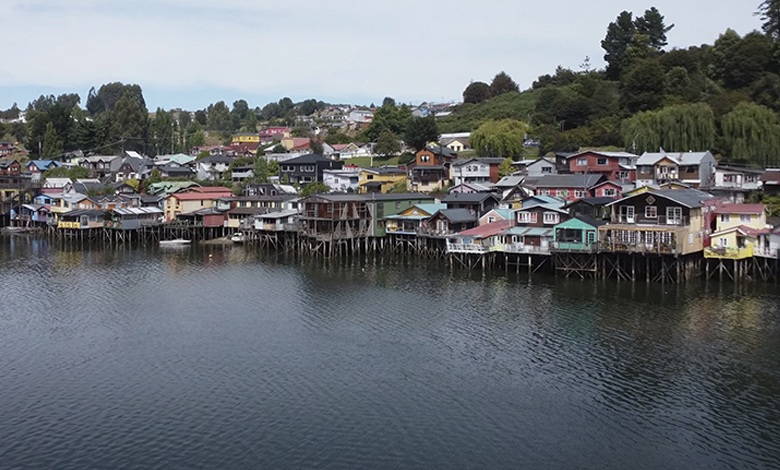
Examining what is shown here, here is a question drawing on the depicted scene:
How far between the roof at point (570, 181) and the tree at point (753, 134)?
11.8m

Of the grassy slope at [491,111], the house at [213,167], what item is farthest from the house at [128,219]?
the grassy slope at [491,111]

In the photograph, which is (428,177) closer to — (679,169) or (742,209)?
(679,169)

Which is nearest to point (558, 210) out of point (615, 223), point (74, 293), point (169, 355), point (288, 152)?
point (615, 223)

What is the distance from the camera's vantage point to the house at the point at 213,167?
81.8 meters

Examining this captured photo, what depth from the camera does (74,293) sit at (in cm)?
3622

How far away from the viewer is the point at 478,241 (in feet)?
137

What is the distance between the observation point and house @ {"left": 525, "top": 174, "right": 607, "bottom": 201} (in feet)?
158

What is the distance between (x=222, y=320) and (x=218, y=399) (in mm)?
9719

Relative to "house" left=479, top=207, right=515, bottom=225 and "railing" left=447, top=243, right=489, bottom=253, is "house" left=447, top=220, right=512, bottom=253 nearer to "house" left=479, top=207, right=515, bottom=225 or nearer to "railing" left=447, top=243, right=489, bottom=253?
"railing" left=447, top=243, right=489, bottom=253

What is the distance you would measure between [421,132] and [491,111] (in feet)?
71.6

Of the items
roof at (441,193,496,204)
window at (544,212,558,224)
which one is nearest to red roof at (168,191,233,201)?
roof at (441,193,496,204)

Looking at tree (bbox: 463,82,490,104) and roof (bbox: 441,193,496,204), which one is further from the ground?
tree (bbox: 463,82,490,104)

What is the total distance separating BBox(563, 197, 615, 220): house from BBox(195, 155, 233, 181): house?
4928cm

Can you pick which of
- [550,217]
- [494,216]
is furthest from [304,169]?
[550,217]
